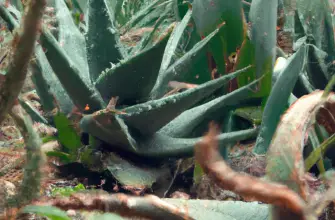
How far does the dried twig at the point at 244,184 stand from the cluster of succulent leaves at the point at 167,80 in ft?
1.91

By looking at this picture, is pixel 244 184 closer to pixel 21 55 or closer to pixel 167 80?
pixel 21 55

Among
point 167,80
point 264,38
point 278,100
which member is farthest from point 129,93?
point 264,38

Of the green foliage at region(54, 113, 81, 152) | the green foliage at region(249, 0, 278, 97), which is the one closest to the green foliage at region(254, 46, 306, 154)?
the green foliage at region(249, 0, 278, 97)

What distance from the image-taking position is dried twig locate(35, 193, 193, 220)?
46 centimetres

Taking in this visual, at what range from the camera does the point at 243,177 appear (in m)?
0.43

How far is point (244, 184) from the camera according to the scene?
42 cm

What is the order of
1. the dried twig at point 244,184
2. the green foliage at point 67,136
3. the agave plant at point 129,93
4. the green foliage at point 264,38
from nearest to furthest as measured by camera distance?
the dried twig at point 244,184, the agave plant at point 129,93, the green foliage at point 67,136, the green foliage at point 264,38

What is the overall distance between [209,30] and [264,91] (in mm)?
304

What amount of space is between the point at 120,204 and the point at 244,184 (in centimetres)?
13

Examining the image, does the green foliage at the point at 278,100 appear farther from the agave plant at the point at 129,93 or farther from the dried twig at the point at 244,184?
the dried twig at the point at 244,184

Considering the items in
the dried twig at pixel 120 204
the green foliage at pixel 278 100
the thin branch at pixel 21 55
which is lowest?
the green foliage at pixel 278 100

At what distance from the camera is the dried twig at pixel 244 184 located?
419mm

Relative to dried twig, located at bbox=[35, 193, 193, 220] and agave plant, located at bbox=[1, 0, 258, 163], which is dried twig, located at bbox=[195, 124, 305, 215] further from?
agave plant, located at bbox=[1, 0, 258, 163]

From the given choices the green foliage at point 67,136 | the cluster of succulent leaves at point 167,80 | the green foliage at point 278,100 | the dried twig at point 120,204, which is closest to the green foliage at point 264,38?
the cluster of succulent leaves at point 167,80
